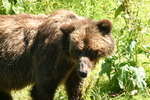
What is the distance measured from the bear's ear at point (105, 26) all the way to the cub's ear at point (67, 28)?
421 millimetres

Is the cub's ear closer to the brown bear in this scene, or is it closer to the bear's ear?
the brown bear

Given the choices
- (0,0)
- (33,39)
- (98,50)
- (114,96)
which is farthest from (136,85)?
(0,0)

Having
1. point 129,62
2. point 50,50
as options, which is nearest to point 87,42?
point 50,50

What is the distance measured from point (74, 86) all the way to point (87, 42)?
4.06 feet

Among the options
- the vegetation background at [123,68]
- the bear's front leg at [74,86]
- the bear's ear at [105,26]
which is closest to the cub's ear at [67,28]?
the bear's ear at [105,26]

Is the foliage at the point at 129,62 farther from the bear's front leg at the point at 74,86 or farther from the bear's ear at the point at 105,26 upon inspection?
the bear's ear at the point at 105,26

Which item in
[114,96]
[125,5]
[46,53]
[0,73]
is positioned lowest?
[114,96]

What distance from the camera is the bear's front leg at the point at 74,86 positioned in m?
6.43

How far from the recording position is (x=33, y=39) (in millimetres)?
6266

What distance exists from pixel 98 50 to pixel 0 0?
339cm

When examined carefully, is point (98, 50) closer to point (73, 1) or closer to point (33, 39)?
point (33, 39)

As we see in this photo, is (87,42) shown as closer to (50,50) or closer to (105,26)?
(105,26)

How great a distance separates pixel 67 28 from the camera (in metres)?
5.66

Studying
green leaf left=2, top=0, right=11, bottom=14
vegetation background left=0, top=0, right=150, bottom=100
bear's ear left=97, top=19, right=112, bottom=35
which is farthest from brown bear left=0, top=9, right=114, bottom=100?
green leaf left=2, top=0, right=11, bottom=14
